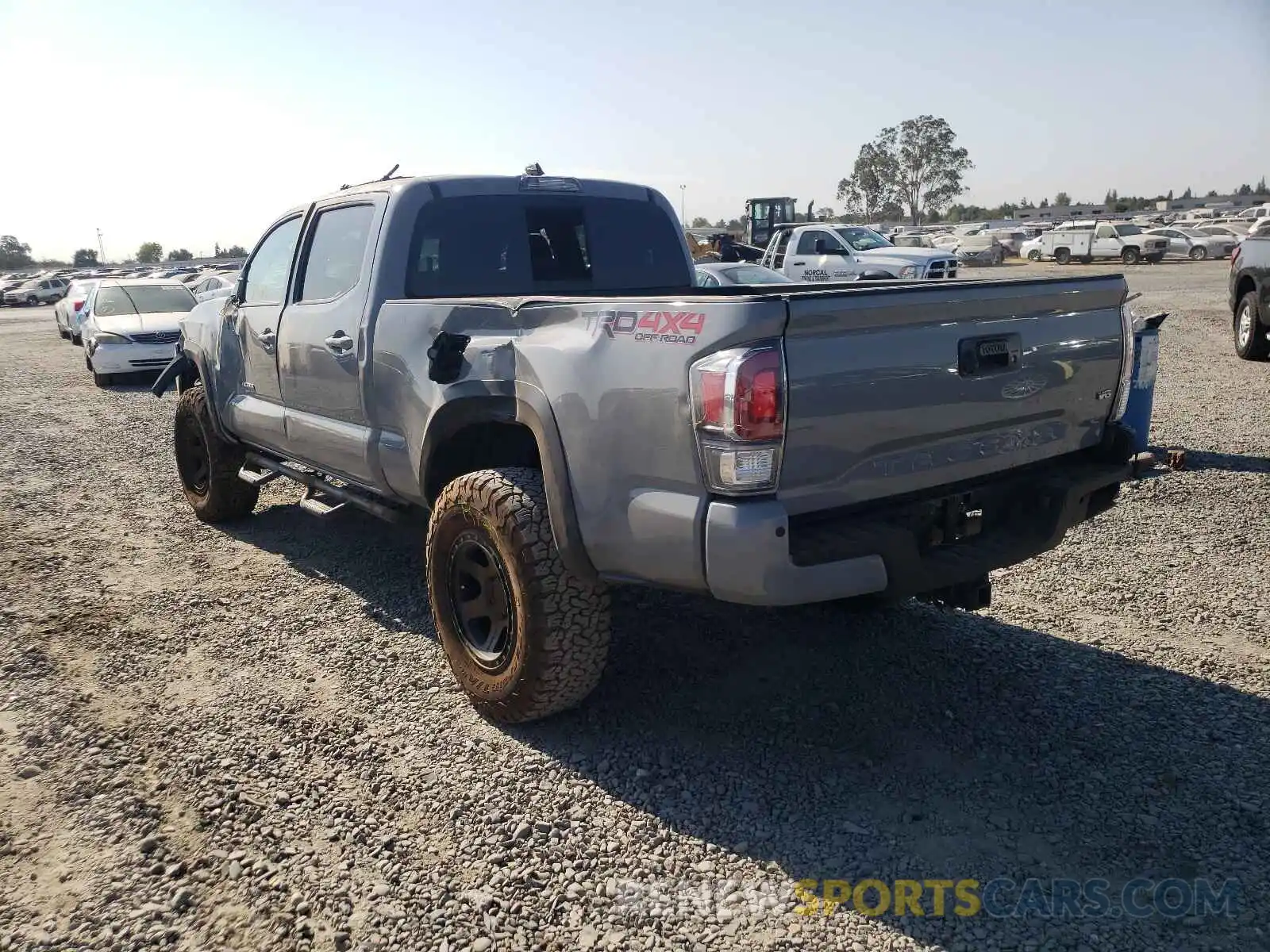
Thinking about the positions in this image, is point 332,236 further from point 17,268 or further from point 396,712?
point 17,268

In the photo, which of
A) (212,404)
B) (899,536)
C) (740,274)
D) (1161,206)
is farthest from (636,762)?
(1161,206)

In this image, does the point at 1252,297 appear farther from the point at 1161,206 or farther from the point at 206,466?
the point at 1161,206

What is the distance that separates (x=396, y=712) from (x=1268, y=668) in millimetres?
3568

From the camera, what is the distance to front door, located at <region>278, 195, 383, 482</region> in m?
4.32

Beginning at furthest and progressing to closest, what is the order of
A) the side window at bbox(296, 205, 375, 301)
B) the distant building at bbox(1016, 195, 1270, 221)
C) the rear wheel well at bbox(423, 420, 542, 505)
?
1. the distant building at bbox(1016, 195, 1270, 221)
2. the side window at bbox(296, 205, 375, 301)
3. the rear wheel well at bbox(423, 420, 542, 505)

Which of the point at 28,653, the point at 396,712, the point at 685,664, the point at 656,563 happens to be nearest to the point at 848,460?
the point at 656,563

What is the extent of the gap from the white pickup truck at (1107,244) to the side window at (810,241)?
2190 centimetres

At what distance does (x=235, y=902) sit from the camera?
2674 mm

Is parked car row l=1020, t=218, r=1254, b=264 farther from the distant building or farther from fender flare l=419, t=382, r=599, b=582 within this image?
the distant building

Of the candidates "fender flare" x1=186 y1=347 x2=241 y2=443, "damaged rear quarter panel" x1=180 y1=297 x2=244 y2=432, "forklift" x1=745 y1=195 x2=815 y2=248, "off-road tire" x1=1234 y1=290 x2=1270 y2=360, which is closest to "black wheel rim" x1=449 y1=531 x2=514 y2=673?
"damaged rear quarter panel" x1=180 y1=297 x2=244 y2=432

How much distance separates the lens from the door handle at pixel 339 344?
14.2 ft

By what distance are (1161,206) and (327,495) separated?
383ft

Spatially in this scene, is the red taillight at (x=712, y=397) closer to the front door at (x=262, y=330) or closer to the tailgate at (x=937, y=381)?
the tailgate at (x=937, y=381)

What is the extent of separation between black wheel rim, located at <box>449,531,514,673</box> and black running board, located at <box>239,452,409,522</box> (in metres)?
0.90
